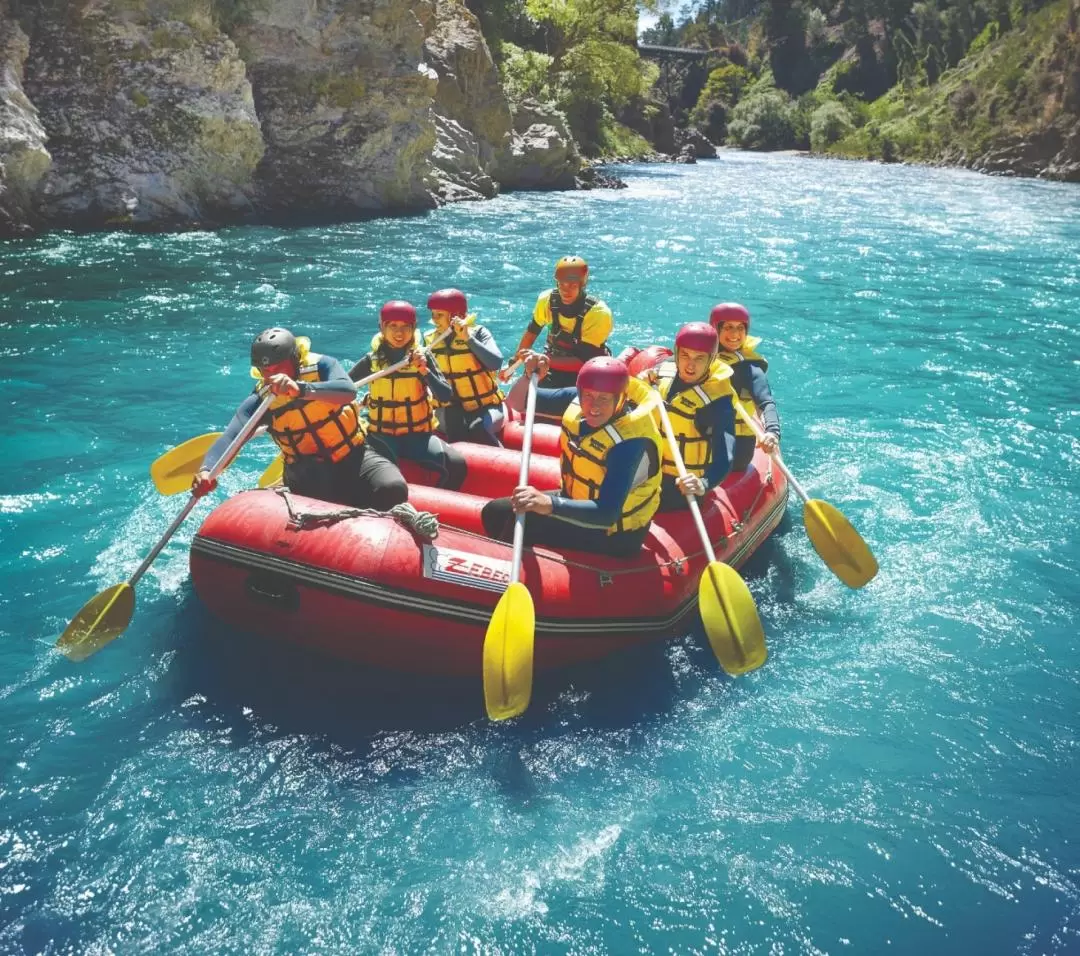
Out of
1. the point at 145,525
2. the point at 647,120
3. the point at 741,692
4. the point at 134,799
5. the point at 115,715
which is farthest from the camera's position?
the point at 647,120

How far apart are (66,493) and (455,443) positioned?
2.84 metres

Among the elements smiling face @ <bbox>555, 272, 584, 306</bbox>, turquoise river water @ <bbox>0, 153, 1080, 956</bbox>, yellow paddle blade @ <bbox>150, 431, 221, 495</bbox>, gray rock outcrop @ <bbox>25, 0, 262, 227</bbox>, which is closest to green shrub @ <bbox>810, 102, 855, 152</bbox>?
gray rock outcrop @ <bbox>25, 0, 262, 227</bbox>

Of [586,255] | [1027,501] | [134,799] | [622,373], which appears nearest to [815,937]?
[622,373]

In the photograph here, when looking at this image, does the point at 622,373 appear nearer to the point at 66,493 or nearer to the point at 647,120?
the point at 66,493

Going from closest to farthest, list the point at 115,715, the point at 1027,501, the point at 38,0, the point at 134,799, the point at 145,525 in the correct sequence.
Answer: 1. the point at 134,799
2. the point at 115,715
3. the point at 145,525
4. the point at 1027,501
5. the point at 38,0

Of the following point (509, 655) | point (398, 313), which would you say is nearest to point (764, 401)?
point (398, 313)

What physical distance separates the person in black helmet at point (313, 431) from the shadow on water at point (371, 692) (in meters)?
0.90

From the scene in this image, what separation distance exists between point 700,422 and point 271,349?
99.1 inches

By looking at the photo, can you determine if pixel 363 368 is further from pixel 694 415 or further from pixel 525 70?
pixel 525 70

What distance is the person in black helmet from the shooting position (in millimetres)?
4543

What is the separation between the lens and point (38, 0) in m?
13.9

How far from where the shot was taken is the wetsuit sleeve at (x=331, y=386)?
15.1ft

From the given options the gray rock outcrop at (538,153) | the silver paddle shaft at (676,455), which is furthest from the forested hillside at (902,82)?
the silver paddle shaft at (676,455)

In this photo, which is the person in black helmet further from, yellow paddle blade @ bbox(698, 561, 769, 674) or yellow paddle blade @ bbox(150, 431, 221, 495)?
yellow paddle blade @ bbox(698, 561, 769, 674)
